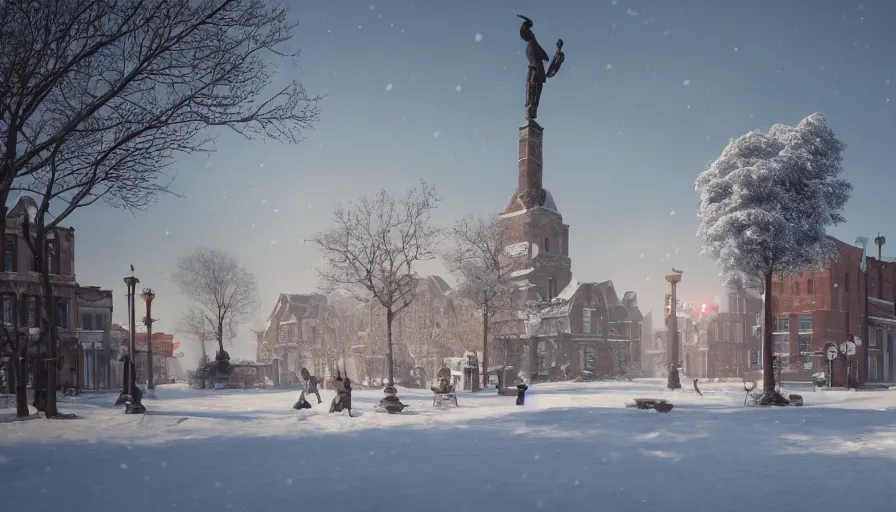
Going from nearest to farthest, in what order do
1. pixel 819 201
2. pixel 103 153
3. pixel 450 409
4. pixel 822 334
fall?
pixel 103 153 → pixel 450 409 → pixel 819 201 → pixel 822 334

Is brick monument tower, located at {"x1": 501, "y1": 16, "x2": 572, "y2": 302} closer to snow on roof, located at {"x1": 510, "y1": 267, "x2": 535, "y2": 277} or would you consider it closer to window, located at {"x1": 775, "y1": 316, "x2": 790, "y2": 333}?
snow on roof, located at {"x1": 510, "y1": 267, "x2": 535, "y2": 277}

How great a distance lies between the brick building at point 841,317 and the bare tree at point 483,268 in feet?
53.8

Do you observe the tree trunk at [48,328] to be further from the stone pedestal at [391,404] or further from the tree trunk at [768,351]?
the tree trunk at [768,351]

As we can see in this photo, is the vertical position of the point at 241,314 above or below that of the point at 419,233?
below

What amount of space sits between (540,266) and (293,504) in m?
57.5

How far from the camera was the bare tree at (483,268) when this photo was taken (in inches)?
1578

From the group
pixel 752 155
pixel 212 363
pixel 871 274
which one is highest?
pixel 752 155

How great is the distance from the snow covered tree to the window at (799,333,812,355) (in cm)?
2215

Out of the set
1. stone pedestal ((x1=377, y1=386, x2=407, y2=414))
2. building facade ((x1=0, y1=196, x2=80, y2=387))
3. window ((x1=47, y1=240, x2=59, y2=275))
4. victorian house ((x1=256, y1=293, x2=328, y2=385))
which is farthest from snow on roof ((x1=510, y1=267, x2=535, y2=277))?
stone pedestal ((x1=377, y1=386, x2=407, y2=414))

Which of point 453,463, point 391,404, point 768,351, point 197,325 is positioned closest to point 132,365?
point 391,404

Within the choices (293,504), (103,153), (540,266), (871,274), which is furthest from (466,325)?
(293,504)

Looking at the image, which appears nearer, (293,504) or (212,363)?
(293,504)

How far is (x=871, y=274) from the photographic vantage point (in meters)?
47.1

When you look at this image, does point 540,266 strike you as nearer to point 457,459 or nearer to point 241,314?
point 241,314
